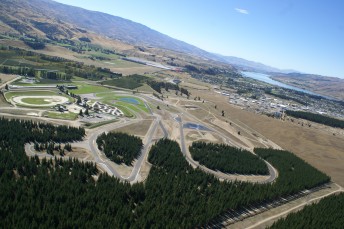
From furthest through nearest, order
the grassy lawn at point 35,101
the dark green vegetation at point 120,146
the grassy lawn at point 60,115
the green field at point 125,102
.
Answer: the green field at point 125,102
the grassy lawn at point 35,101
the grassy lawn at point 60,115
the dark green vegetation at point 120,146

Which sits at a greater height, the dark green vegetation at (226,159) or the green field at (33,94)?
the dark green vegetation at (226,159)

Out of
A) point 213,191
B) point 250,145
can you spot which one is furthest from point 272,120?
point 213,191

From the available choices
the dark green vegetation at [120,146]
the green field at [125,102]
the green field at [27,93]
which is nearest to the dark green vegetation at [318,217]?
the dark green vegetation at [120,146]

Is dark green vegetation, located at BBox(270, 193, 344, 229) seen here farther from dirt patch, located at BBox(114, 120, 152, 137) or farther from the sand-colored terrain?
dirt patch, located at BBox(114, 120, 152, 137)

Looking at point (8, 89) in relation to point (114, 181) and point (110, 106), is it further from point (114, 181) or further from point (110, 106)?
point (114, 181)

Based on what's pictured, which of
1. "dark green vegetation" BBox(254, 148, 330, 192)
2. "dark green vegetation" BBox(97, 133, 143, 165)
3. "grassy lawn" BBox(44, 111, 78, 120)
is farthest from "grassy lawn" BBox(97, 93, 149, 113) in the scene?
"dark green vegetation" BBox(254, 148, 330, 192)

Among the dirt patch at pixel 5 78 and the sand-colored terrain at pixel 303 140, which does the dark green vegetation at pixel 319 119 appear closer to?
the sand-colored terrain at pixel 303 140
